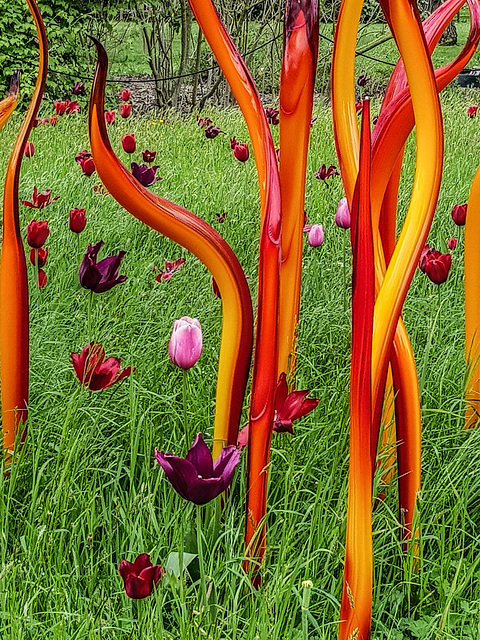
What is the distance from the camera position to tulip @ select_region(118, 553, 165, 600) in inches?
31.4

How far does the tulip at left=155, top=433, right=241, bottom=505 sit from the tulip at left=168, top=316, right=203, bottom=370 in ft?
0.76

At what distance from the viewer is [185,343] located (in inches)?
41.4

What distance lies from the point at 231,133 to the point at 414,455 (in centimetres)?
358

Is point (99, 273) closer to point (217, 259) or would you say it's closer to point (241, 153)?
point (217, 259)

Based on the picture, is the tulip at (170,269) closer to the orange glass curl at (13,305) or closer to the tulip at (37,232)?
the tulip at (37,232)

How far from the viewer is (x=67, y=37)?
591 centimetres

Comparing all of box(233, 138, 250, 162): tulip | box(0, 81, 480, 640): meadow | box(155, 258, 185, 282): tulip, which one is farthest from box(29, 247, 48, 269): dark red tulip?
box(233, 138, 250, 162): tulip

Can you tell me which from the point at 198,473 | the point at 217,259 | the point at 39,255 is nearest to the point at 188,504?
the point at 198,473

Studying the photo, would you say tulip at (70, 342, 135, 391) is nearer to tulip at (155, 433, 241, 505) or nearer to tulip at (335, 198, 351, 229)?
tulip at (155, 433, 241, 505)

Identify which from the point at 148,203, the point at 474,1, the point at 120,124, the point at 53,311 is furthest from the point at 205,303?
the point at 120,124

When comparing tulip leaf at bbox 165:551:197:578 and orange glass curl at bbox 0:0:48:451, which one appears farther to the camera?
orange glass curl at bbox 0:0:48:451

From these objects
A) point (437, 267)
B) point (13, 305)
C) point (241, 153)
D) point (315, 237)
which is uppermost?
point (241, 153)

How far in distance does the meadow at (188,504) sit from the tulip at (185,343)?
0.15m

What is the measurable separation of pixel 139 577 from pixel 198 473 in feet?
0.40
